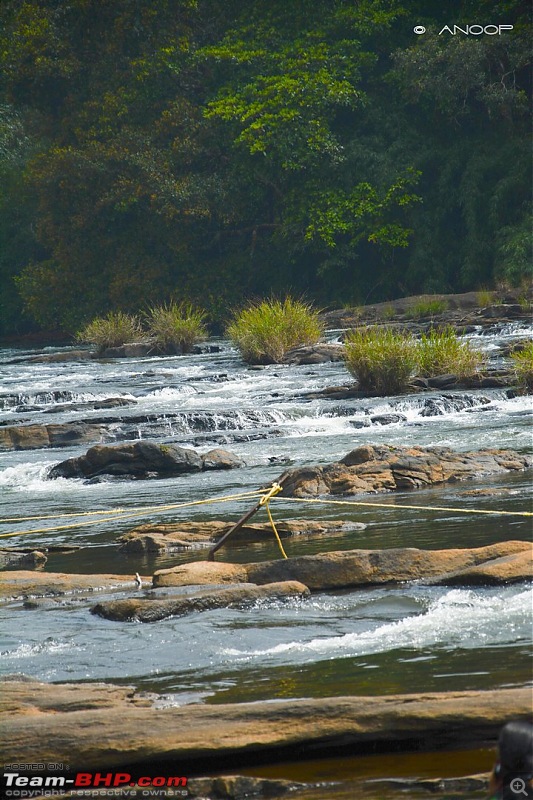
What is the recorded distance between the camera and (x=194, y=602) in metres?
6.86

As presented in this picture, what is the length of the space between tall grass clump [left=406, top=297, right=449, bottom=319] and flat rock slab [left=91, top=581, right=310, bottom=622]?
22922mm

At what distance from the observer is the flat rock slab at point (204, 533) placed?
9.14m

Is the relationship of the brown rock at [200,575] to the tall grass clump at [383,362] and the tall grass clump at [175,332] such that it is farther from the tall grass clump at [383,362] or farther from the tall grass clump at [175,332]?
the tall grass clump at [175,332]

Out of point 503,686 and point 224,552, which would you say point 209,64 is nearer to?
point 224,552

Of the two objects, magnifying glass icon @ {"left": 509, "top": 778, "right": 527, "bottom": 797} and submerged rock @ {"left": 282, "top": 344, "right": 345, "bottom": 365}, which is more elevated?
magnifying glass icon @ {"left": 509, "top": 778, "right": 527, "bottom": 797}

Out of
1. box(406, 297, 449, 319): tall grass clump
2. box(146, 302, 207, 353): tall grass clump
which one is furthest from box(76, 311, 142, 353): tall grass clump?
box(406, 297, 449, 319): tall grass clump

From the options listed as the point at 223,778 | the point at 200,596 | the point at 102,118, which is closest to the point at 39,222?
the point at 102,118

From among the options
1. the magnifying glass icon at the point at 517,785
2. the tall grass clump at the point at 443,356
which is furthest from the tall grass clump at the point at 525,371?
the magnifying glass icon at the point at 517,785

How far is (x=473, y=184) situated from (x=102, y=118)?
14371mm

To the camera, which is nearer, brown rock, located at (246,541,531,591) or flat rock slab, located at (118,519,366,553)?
brown rock, located at (246,541,531,591)

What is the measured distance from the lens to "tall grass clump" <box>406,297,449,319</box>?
97.2ft

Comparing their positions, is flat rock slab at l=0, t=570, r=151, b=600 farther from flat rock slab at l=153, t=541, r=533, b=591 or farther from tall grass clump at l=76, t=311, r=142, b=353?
tall grass clump at l=76, t=311, r=142, b=353

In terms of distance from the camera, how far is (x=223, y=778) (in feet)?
12.7

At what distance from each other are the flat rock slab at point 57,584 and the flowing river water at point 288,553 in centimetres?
29
